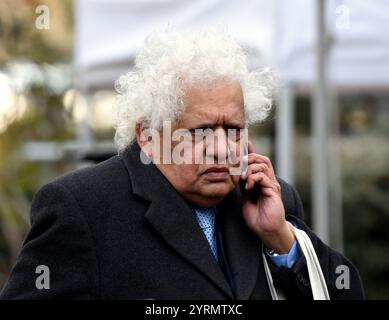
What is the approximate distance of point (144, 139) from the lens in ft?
8.16

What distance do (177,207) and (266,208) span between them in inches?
10.0

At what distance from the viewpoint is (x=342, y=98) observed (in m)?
13.1

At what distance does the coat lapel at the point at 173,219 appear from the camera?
2.35m

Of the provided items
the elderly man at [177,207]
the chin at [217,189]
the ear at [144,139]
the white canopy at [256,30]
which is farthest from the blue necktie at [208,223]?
the white canopy at [256,30]

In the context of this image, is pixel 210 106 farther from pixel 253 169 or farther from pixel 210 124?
pixel 253 169

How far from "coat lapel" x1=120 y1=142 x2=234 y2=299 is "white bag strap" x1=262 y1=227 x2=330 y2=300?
0.54 ft

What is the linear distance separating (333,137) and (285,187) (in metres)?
6.99

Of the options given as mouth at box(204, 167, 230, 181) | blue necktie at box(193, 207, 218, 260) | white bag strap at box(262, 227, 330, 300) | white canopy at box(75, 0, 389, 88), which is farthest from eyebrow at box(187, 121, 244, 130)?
white canopy at box(75, 0, 389, 88)

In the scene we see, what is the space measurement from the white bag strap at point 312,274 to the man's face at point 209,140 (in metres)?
0.26

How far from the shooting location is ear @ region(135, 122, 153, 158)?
8.13 feet

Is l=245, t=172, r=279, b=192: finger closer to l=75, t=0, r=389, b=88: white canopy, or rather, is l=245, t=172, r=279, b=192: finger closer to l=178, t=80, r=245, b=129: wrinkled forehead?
l=178, t=80, r=245, b=129: wrinkled forehead

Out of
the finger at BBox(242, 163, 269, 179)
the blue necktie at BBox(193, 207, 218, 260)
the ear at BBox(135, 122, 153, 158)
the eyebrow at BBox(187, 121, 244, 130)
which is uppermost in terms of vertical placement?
the eyebrow at BBox(187, 121, 244, 130)
